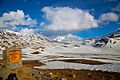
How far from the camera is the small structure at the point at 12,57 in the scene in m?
21.2

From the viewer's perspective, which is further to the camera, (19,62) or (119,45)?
(119,45)

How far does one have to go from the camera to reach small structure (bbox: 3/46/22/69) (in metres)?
21.2

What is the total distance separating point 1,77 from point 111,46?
141 metres

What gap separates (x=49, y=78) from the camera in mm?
21141

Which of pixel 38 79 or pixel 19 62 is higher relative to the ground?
pixel 19 62

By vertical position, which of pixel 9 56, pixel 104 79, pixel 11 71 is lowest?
pixel 104 79

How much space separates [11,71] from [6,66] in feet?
2.70

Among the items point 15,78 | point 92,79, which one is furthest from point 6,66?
point 92,79

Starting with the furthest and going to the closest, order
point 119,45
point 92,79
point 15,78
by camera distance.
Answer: point 119,45 → point 92,79 → point 15,78

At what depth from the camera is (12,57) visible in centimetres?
2152

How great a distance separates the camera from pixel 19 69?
2283 cm

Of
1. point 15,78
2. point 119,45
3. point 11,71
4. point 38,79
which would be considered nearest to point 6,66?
point 11,71

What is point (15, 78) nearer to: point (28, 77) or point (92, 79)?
point (28, 77)

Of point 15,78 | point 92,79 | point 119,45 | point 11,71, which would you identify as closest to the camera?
point 15,78
